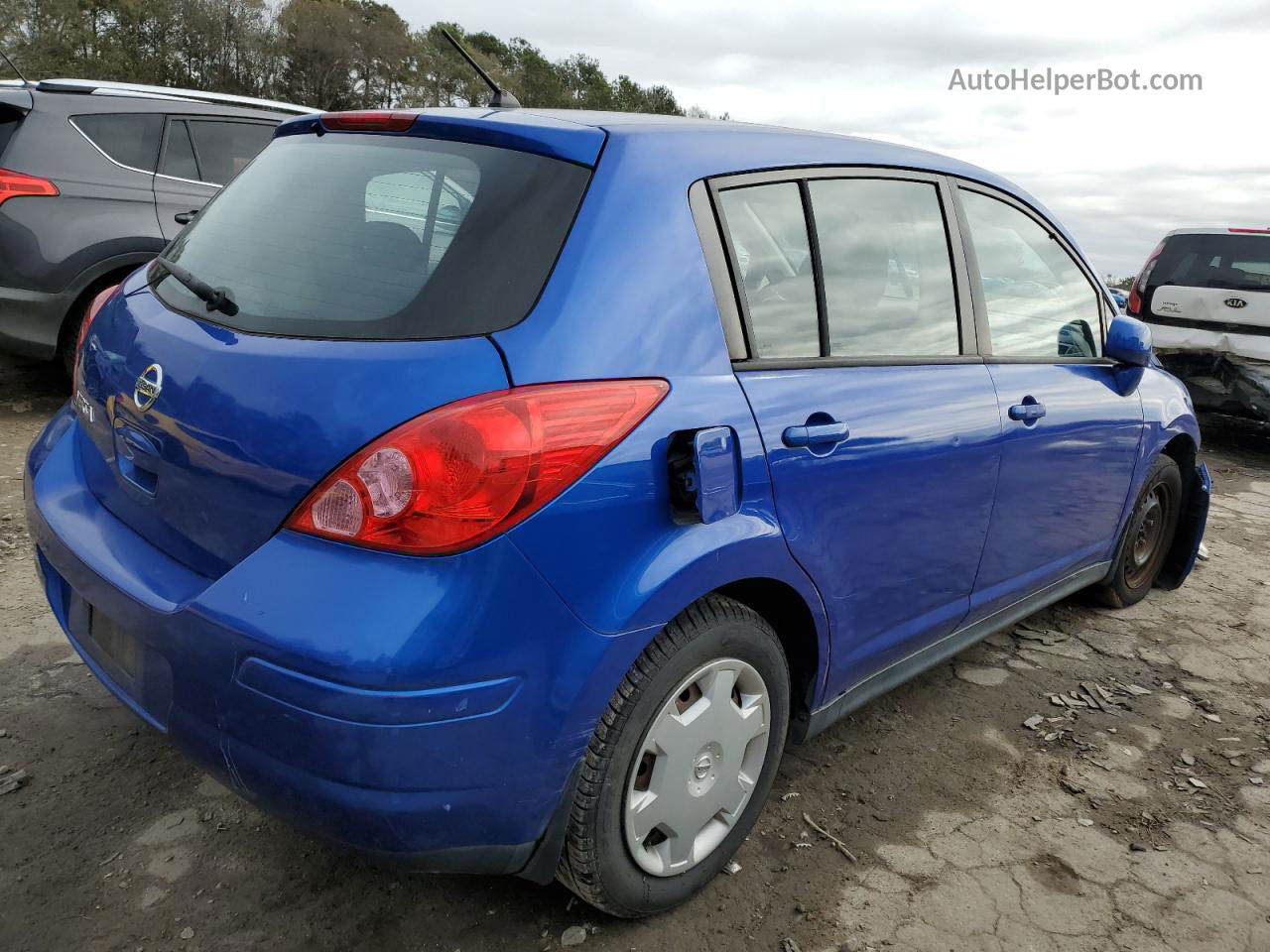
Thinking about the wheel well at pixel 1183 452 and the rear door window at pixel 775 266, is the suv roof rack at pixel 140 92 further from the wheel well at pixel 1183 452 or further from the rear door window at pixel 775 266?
the wheel well at pixel 1183 452

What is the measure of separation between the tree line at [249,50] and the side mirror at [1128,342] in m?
29.7

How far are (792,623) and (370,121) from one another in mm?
1442

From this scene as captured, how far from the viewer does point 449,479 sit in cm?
161

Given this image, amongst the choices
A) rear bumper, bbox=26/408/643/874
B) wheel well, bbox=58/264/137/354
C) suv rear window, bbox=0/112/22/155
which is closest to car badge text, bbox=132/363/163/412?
rear bumper, bbox=26/408/643/874

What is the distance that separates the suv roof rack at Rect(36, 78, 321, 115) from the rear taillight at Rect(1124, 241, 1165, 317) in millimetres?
6468

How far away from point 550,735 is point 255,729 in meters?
0.48

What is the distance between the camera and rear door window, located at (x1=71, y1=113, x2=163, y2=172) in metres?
5.53

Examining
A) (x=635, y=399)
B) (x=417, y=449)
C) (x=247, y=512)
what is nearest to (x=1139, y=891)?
(x=635, y=399)

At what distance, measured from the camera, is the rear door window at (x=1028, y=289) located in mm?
2893

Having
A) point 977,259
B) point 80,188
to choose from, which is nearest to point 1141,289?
point 977,259

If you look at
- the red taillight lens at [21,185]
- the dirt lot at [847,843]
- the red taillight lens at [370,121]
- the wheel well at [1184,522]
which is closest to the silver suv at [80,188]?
the red taillight lens at [21,185]

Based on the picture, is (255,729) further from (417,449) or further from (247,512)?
(417,449)

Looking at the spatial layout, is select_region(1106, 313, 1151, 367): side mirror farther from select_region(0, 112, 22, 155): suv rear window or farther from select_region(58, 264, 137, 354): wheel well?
select_region(0, 112, 22, 155): suv rear window

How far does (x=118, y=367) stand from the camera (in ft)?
6.83
